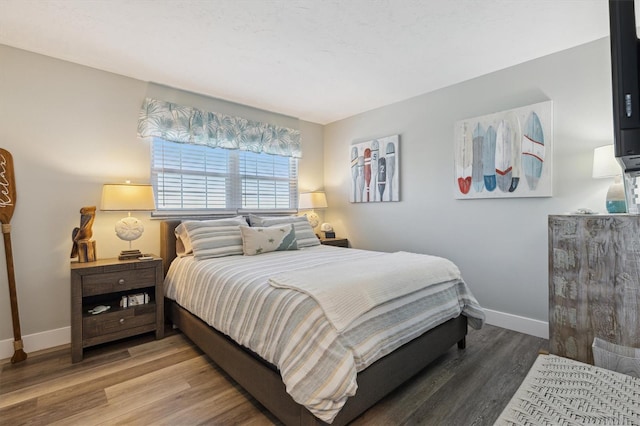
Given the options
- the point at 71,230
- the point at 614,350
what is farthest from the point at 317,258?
the point at 71,230

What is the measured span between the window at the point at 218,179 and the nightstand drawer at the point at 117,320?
3.33 ft

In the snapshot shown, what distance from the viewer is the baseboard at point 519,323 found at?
2.60 metres

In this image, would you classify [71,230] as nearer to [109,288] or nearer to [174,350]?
[109,288]

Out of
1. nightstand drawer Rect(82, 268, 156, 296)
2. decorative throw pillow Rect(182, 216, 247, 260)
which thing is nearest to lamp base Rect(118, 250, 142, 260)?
nightstand drawer Rect(82, 268, 156, 296)

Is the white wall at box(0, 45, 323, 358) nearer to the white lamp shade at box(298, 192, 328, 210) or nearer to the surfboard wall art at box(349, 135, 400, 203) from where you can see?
the white lamp shade at box(298, 192, 328, 210)

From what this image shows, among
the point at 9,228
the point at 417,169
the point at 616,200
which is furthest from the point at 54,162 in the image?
the point at 616,200

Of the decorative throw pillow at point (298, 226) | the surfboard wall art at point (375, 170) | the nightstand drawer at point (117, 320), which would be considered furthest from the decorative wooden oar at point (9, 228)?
the surfboard wall art at point (375, 170)

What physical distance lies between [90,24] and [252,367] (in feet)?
8.36

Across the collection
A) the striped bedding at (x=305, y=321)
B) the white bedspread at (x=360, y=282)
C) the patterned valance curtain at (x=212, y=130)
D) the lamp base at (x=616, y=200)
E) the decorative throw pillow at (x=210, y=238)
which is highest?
the patterned valance curtain at (x=212, y=130)

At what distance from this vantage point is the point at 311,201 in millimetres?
4078

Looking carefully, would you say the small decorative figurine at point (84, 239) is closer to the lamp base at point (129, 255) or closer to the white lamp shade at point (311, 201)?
the lamp base at point (129, 255)

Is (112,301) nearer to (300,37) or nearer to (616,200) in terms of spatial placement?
(300,37)

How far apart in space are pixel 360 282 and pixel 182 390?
51.9 inches

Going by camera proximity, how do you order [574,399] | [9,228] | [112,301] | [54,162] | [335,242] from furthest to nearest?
1. [335,242]
2. [112,301]
3. [54,162]
4. [9,228]
5. [574,399]
